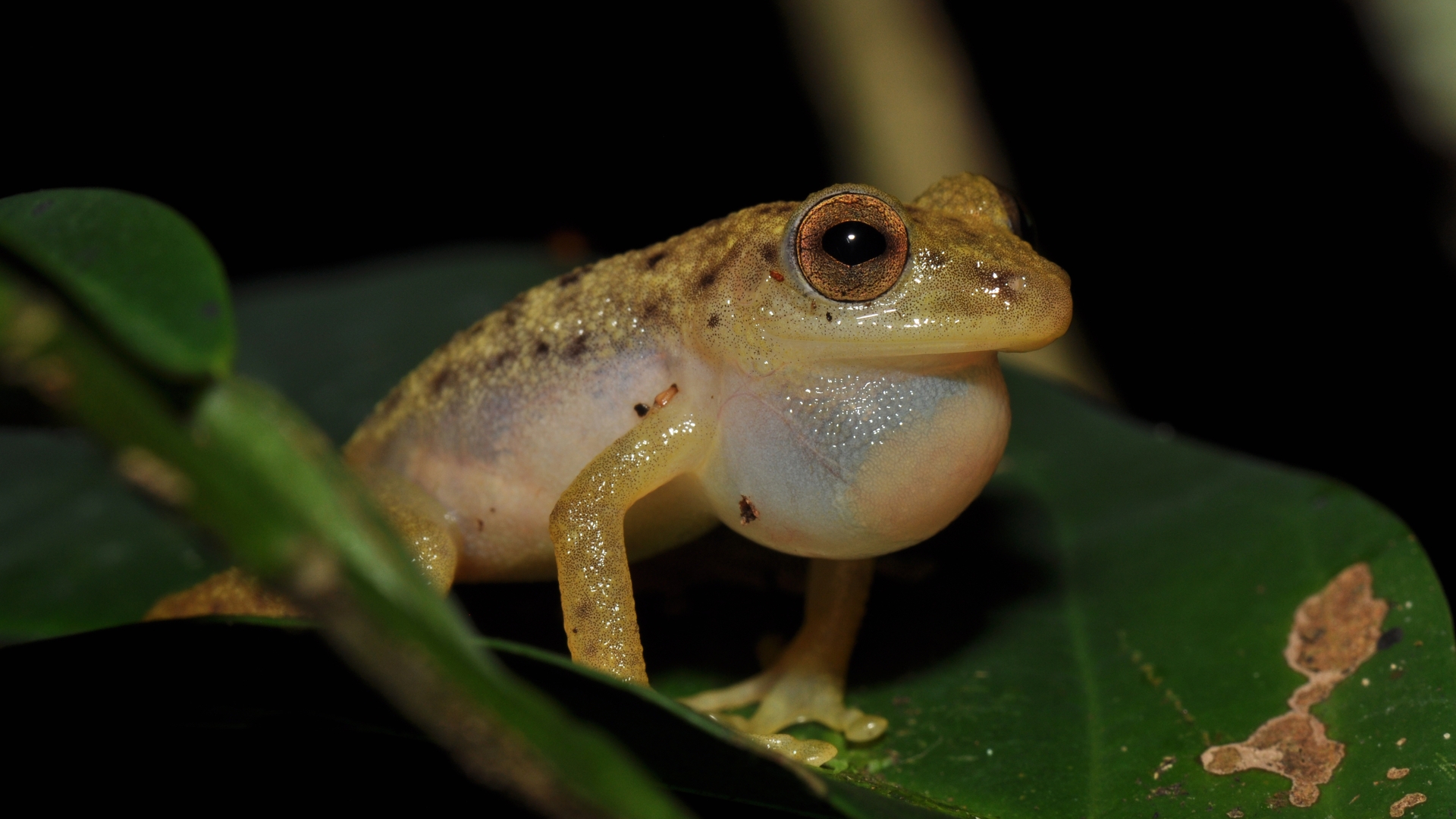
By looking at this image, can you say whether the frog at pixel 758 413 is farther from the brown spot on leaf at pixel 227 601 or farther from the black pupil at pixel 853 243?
the brown spot on leaf at pixel 227 601

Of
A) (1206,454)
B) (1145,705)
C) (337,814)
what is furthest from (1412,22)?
(337,814)

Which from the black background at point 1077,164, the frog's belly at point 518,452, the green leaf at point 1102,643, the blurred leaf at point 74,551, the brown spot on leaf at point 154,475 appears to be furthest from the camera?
the black background at point 1077,164

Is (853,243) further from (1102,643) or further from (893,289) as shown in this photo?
(1102,643)

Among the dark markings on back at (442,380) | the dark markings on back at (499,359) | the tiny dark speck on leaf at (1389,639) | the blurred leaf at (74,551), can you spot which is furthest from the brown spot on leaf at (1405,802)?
the blurred leaf at (74,551)

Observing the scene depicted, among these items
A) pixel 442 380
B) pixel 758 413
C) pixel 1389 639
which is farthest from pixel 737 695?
pixel 1389 639

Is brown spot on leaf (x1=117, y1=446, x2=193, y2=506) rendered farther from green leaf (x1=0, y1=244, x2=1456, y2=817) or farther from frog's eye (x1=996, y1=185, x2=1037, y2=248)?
frog's eye (x1=996, y1=185, x2=1037, y2=248)

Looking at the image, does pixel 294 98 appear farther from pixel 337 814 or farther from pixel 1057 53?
pixel 337 814
